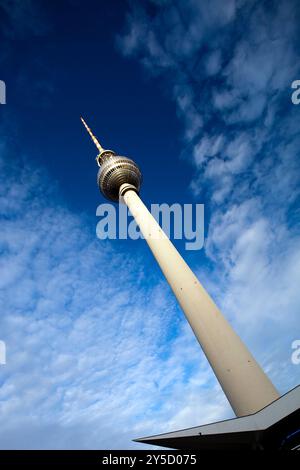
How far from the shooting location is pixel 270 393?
45.3 feet

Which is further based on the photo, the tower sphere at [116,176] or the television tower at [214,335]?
the tower sphere at [116,176]

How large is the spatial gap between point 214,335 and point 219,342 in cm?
52

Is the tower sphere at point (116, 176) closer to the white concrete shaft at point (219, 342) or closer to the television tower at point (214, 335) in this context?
the television tower at point (214, 335)

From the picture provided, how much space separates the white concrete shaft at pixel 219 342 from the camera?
1390 centimetres

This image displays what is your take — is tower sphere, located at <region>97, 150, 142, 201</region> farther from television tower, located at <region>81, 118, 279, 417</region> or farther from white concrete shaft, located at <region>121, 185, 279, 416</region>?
white concrete shaft, located at <region>121, 185, 279, 416</region>

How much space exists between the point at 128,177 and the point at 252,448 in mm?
34285

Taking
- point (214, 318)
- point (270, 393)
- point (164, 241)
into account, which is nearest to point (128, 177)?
point (164, 241)

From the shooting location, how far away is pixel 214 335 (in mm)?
16828

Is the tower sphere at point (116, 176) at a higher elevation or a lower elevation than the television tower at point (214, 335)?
higher

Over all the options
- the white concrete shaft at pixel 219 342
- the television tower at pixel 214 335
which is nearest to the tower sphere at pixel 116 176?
the television tower at pixel 214 335

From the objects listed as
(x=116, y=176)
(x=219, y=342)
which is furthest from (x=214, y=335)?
(x=116, y=176)
